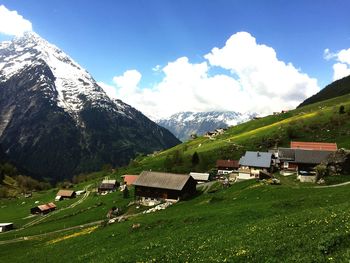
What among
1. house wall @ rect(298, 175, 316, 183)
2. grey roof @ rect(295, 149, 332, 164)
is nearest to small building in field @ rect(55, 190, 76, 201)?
grey roof @ rect(295, 149, 332, 164)

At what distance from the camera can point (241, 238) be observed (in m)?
33.1

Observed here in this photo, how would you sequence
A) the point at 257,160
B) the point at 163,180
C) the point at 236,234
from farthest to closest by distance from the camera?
1. the point at 257,160
2. the point at 163,180
3. the point at 236,234

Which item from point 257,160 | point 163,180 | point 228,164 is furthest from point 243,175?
→ point 228,164

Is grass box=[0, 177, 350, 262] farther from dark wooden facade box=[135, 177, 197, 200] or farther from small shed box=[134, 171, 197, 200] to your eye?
dark wooden facade box=[135, 177, 197, 200]

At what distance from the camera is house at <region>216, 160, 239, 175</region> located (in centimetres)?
16640

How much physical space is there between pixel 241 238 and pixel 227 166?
137m

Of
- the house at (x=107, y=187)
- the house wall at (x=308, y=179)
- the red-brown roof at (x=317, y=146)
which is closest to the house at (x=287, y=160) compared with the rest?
the red-brown roof at (x=317, y=146)

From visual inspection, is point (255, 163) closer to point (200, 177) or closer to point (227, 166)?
point (200, 177)

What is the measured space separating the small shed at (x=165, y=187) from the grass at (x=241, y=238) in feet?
125

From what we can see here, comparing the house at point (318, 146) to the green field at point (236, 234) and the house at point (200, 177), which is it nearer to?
the house at point (200, 177)

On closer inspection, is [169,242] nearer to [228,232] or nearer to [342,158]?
[228,232]

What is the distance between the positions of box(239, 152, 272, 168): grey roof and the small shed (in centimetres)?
3059

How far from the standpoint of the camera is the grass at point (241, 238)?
83.3 ft

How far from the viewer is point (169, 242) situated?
1582 inches
